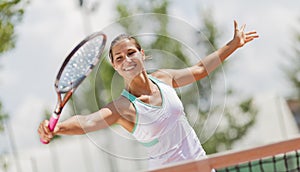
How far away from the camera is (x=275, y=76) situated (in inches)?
734

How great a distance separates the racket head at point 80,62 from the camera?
10.3ft

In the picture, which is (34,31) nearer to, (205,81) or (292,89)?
(292,89)

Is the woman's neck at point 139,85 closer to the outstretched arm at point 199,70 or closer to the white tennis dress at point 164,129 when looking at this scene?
the white tennis dress at point 164,129

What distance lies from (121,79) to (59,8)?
16.6 meters

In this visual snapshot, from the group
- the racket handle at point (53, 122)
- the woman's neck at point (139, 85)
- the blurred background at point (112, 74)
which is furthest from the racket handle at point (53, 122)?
the blurred background at point (112, 74)

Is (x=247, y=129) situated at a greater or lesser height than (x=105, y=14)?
lesser

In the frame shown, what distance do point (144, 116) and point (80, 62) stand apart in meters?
0.50

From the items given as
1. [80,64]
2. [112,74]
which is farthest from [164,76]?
[112,74]

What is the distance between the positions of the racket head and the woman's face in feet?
0.61

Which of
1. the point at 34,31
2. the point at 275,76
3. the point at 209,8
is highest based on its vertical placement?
the point at 34,31

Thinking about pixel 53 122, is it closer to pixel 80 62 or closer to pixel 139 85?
pixel 139 85

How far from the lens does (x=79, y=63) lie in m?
3.24

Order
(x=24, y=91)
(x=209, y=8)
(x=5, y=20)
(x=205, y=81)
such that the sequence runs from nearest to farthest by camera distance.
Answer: (x=205, y=81) < (x=5, y=20) < (x=209, y=8) < (x=24, y=91)

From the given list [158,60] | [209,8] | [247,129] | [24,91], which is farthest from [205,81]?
[24,91]
